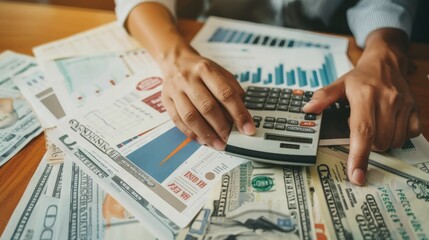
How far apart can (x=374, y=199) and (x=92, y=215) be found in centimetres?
29

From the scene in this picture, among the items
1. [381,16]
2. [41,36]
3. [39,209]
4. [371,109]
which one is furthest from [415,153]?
[41,36]

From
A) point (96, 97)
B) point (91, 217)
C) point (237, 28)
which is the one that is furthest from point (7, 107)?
point (237, 28)

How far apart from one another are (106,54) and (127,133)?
230 mm

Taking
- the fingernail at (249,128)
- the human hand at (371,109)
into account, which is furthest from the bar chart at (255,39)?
the fingernail at (249,128)

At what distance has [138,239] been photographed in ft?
1.16

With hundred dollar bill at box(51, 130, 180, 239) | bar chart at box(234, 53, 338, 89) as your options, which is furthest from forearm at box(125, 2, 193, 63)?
hundred dollar bill at box(51, 130, 180, 239)

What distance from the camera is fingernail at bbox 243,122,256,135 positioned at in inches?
17.0

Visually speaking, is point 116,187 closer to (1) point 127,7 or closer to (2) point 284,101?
(2) point 284,101

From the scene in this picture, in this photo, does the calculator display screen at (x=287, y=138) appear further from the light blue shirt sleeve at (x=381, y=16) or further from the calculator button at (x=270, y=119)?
the light blue shirt sleeve at (x=381, y=16)

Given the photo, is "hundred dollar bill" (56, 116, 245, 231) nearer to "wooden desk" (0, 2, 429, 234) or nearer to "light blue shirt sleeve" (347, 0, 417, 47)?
"wooden desk" (0, 2, 429, 234)

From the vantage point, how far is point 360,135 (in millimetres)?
427

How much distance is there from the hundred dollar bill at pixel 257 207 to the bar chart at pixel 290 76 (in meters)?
0.18

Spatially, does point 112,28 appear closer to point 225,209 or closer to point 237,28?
point 237,28

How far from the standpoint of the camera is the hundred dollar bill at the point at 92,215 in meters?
0.36
